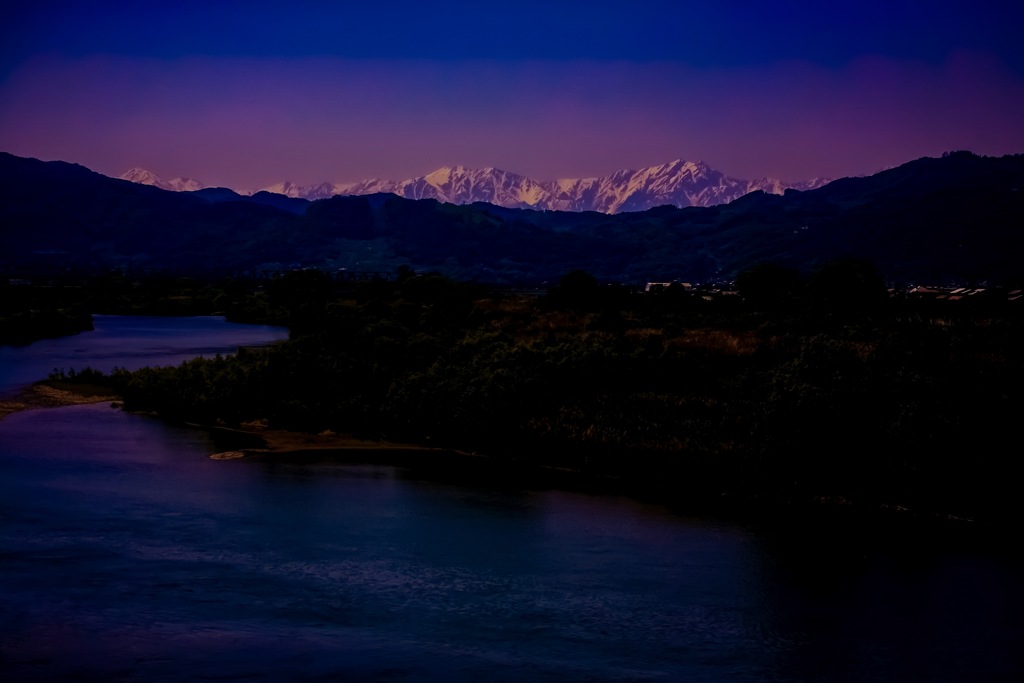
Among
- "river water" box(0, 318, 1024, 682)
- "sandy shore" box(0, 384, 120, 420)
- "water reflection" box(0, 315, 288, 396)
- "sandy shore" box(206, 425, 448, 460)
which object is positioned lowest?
"river water" box(0, 318, 1024, 682)

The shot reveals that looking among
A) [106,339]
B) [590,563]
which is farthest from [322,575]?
[106,339]

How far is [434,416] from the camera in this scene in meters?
34.8

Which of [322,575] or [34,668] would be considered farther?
[322,575]

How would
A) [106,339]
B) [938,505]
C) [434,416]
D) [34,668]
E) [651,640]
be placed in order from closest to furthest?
[34,668] → [651,640] → [938,505] → [434,416] → [106,339]

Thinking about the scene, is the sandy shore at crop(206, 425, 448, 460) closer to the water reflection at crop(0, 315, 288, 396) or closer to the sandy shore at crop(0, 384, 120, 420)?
the sandy shore at crop(0, 384, 120, 420)

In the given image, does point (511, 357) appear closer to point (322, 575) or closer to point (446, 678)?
point (322, 575)

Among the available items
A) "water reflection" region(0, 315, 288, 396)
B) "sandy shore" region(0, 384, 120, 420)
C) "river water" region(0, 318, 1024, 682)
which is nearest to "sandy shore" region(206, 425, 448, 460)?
"river water" region(0, 318, 1024, 682)

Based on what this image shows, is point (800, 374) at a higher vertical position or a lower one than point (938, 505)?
higher

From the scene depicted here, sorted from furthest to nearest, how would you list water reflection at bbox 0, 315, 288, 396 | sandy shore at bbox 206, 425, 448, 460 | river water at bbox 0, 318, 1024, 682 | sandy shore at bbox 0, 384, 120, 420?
water reflection at bbox 0, 315, 288, 396 → sandy shore at bbox 0, 384, 120, 420 → sandy shore at bbox 206, 425, 448, 460 → river water at bbox 0, 318, 1024, 682

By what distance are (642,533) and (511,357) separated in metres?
12.4

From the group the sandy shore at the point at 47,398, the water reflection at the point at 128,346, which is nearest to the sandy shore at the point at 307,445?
the sandy shore at the point at 47,398

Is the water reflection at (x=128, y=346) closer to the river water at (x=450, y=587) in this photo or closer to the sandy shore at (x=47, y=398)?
the sandy shore at (x=47, y=398)

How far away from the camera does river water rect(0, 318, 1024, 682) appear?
17297 mm

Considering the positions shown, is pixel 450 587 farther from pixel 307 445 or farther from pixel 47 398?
pixel 47 398
